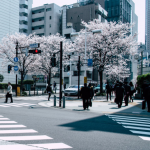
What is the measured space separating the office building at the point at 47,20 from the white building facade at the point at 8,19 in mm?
17192

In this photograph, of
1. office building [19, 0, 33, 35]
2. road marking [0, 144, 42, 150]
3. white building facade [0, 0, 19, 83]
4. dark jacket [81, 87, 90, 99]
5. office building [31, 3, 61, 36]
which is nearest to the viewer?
road marking [0, 144, 42, 150]

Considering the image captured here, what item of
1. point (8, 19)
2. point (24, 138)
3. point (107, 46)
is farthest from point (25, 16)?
point (24, 138)

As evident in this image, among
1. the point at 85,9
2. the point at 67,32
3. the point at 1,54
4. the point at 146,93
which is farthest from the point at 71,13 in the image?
the point at 146,93

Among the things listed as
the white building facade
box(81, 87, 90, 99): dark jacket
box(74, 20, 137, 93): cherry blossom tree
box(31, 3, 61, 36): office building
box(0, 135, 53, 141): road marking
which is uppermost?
box(31, 3, 61, 36): office building

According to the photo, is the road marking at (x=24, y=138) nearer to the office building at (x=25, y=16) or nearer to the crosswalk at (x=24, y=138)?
the crosswalk at (x=24, y=138)

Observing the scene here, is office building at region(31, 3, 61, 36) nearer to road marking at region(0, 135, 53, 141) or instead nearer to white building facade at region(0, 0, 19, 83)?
→ white building facade at region(0, 0, 19, 83)

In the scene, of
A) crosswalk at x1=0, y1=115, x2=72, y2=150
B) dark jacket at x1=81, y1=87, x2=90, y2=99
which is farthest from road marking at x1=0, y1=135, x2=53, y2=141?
dark jacket at x1=81, y1=87, x2=90, y2=99

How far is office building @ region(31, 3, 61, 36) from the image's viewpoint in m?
72.4

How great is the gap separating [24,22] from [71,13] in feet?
57.2

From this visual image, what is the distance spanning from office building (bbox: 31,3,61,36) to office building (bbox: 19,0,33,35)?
166cm

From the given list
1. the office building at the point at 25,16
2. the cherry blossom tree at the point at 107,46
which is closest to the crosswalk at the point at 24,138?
the cherry blossom tree at the point at 107,46

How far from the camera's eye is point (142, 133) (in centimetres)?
657

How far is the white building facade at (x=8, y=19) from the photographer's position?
2057 inches

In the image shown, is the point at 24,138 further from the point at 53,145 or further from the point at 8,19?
the point at 8,19
